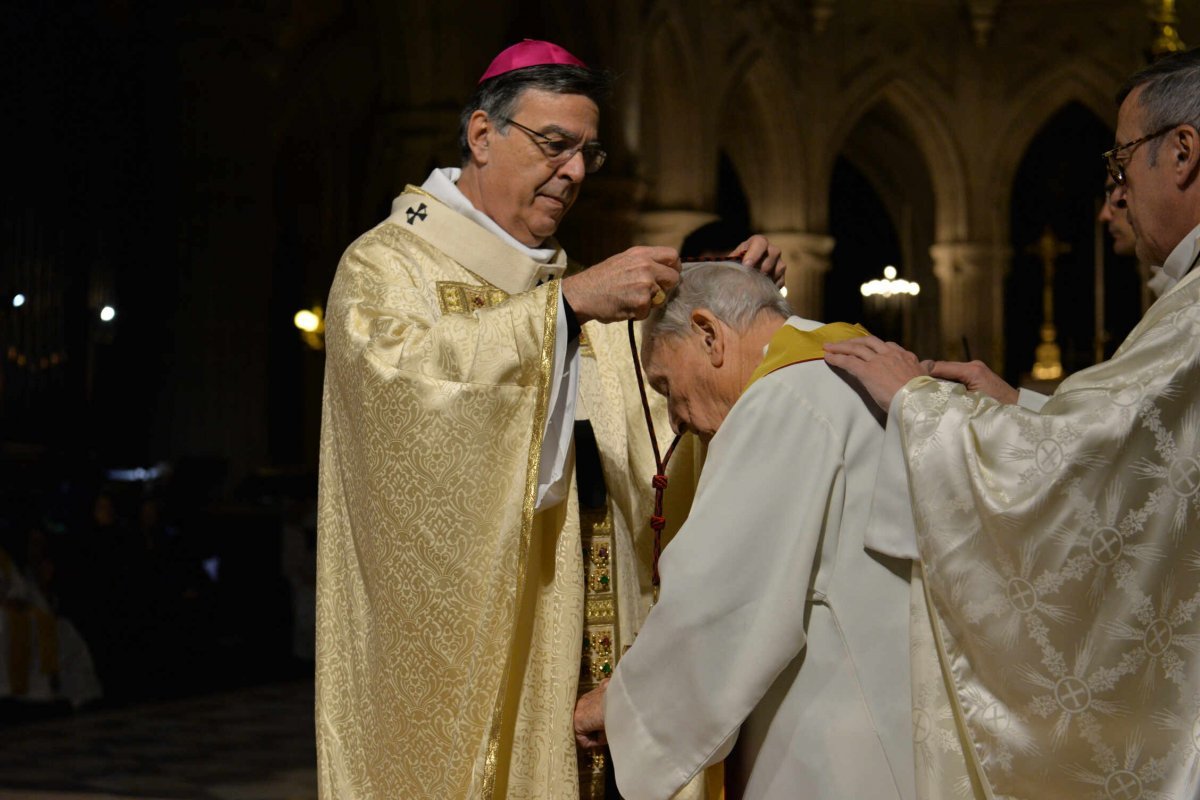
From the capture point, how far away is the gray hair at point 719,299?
2.63 metres

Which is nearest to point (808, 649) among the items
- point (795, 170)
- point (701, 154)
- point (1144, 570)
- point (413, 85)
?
point (1144, 570)

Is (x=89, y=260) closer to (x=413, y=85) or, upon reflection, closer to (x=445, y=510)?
(x=413, y=85)

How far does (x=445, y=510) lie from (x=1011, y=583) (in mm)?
1054

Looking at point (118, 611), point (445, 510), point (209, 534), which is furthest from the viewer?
point (209, 534)

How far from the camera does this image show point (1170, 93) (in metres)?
→ 2.47

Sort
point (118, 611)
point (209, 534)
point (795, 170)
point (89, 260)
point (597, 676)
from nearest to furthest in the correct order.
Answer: point (597, 676) → point (118, 611) → point (209, 534) → point (89, 260) → point (795, 170)

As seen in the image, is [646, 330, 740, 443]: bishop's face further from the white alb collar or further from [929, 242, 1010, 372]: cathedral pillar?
[929, 242, 1010, 372]: cathedral pillar

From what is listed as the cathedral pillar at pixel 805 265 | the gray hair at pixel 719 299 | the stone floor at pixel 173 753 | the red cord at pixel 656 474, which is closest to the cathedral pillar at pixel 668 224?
the cathedral pillar at pixel 805 265

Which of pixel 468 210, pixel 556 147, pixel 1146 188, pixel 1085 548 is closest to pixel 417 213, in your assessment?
pixel 468 210

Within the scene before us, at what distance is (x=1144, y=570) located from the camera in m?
2.31

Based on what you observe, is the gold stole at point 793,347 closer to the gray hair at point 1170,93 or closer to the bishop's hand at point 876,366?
the bishop's hand at point 876,366

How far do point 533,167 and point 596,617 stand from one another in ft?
3.04

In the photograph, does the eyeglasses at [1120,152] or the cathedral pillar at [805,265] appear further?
the cathedral pillar at [805,265]

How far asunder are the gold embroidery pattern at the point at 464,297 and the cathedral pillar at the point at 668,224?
10787mm
